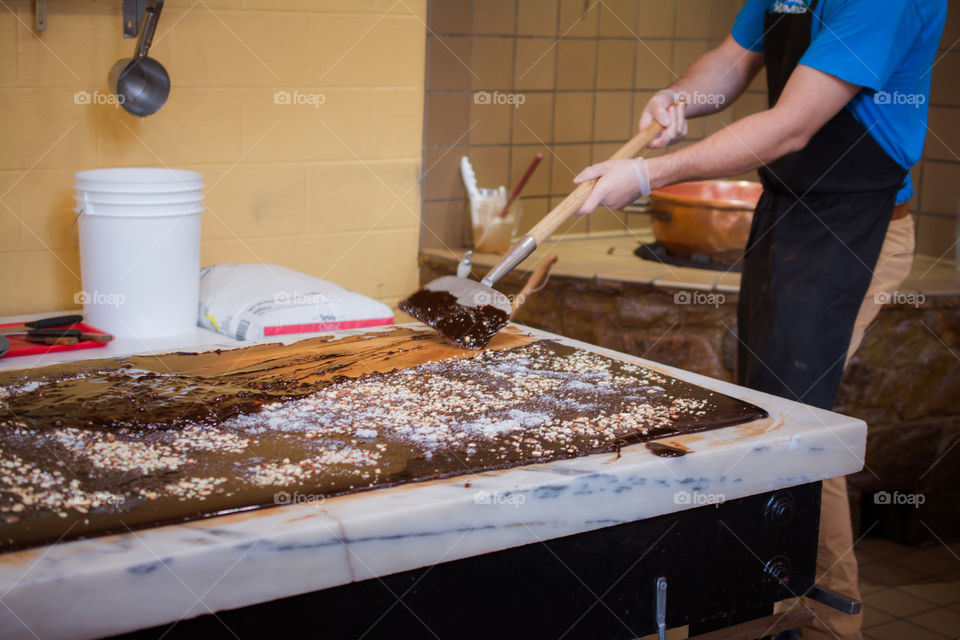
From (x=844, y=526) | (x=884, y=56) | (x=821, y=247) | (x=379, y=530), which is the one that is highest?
(x=884, y=56)

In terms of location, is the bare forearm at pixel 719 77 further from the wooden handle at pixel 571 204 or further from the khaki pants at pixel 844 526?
the khaki pants at pixel 844 526

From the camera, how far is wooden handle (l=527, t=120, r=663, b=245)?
1.65 m

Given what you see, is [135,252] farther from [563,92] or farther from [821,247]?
[563,92]

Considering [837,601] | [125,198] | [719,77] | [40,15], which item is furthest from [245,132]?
[837,601]

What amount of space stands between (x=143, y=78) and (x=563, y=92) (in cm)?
161

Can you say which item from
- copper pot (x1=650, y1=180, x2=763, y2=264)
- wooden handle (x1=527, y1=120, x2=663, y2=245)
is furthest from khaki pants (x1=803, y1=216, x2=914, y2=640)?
copper pot (x1=650, y1=180, x2=763, y2=264)

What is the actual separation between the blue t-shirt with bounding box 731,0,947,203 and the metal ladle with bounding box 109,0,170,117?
133 cm

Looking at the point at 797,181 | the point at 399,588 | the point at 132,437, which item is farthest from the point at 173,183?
the point at 797,181

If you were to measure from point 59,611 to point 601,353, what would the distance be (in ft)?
3.22

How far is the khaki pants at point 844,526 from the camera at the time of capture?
1638 mm

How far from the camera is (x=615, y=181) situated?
66.4 inches

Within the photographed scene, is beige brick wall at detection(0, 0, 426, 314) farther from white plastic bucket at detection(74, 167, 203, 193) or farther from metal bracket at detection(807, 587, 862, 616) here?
metal bracket at detection(807, 587, 862, 616)

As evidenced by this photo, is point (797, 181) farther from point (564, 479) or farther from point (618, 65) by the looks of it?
point (618, 65)

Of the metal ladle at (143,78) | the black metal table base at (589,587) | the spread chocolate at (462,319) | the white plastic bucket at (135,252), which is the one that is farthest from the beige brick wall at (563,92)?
the black metal table base at (589,587)
